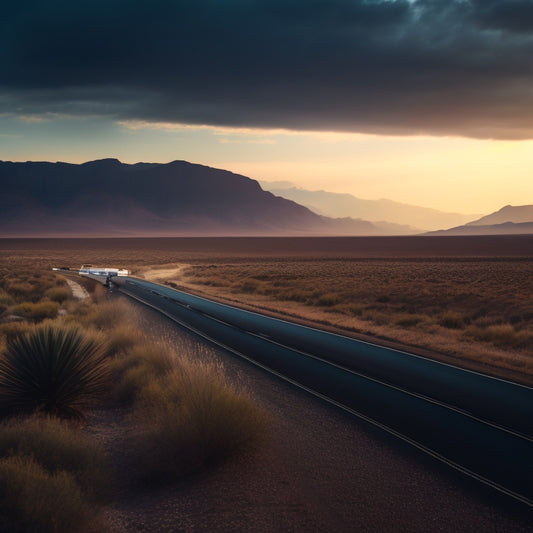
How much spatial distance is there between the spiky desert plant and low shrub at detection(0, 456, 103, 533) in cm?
378

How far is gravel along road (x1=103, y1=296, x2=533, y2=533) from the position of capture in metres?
5.68

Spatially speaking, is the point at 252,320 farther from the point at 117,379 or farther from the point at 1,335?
the point at 117,379

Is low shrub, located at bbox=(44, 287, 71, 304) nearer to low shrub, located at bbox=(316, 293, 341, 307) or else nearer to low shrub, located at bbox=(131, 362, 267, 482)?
low shrub, located at bbox=(316, 293, 341, 307)

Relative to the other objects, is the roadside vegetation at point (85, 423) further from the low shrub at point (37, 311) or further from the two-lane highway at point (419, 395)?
the low shrub at point (37, 311)

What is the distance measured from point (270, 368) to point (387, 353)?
3.69m

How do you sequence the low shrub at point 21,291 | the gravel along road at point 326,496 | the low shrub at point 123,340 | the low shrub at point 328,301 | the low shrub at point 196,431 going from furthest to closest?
the low shrub at point 21,291 < the low shrub at point 328,301 < the low shrub at point 123,340 < the low shrub at point 196,431 < the gravel along road at point 326,496

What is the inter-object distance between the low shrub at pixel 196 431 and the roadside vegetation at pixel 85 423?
12mm

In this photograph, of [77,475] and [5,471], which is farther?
[77,475]

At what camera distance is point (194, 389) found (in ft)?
26.8

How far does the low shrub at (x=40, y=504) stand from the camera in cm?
488

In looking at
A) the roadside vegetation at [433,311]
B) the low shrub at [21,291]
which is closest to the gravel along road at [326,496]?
the roadside vegetation at [433,311]

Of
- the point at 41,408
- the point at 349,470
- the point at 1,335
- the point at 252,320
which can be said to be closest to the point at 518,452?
the point at 349,470

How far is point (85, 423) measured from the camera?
910cm

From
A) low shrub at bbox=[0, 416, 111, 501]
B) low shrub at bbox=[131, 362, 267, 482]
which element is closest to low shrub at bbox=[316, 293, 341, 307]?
low shrub at bbox=[131, 362, 267, 482]
